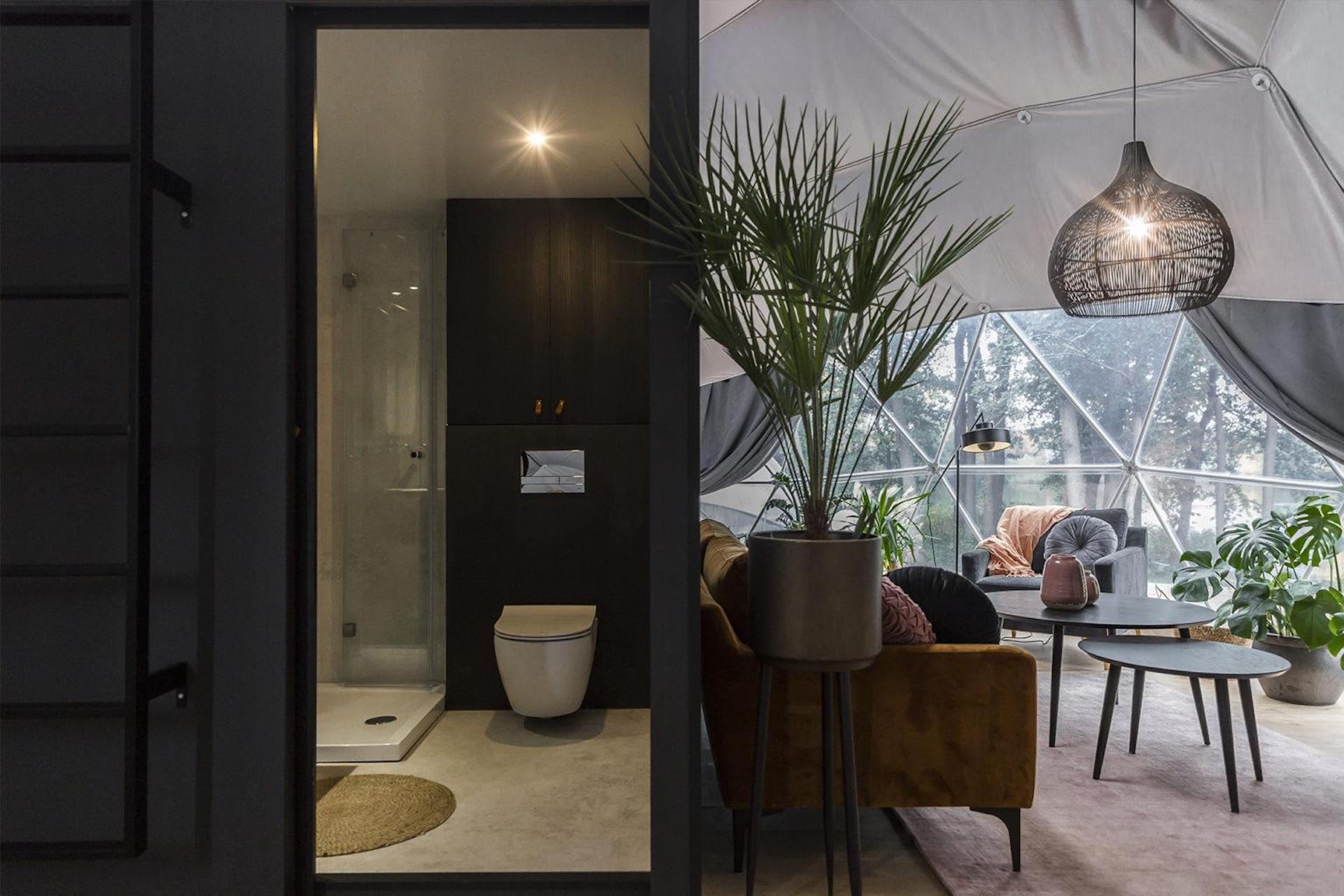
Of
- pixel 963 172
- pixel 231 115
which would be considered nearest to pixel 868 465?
pixel 963 172

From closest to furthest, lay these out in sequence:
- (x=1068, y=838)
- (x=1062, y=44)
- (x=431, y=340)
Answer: (x=1068, y=838), (x=1062, y=44), (x=431, y=340)

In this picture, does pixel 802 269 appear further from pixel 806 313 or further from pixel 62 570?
pixel 62 570

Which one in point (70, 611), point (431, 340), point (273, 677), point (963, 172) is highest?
point (963, 172)

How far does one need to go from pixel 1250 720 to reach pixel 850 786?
1898 millimetres

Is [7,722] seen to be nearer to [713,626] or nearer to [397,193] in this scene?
[713,626]

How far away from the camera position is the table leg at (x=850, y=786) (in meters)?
1.92

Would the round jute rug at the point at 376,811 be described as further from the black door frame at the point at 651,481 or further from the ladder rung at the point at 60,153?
the ladder rung at the point at 60,153

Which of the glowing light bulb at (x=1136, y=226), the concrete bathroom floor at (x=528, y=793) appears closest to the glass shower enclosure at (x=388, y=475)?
the concrete bathroom floor at (x=528, y=793)

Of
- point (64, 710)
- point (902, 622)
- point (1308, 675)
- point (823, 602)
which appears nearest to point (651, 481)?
point (823, 602)

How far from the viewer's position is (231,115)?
196 centimetres

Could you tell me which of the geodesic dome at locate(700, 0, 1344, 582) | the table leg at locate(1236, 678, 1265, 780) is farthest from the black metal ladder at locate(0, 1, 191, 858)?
the table leg at locate(1236, 678, 1265, 780)

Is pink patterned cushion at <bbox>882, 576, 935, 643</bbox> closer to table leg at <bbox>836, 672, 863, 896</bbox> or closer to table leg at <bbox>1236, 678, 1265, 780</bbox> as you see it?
table leg at <bbox>836, 672, 863, 896</bbox>

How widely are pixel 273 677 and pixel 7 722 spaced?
66 cm

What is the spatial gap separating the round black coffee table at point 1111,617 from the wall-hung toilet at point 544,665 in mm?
1670
